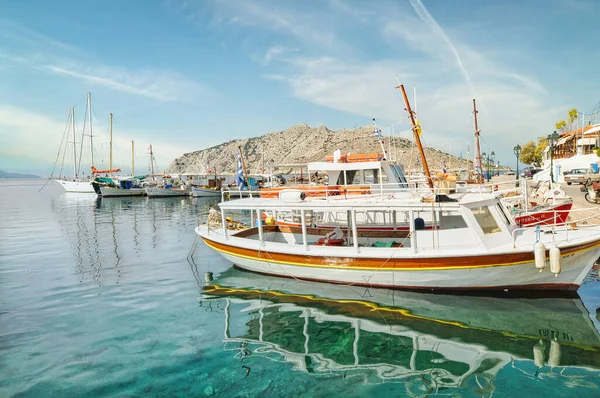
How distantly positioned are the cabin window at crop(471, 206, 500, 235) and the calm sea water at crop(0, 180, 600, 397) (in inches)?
87.6

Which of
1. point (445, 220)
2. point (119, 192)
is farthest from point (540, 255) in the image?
point (119, 192)

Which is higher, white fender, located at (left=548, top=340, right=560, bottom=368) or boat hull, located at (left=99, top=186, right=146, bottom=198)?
boat hull, located at (left=99, top=186, right=146, bottom=198)

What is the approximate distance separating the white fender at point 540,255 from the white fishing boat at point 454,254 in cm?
2

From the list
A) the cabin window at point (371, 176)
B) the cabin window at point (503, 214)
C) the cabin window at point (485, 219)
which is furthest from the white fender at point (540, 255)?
the cabin window at point (371, 176)

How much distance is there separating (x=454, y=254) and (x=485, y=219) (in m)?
1.91

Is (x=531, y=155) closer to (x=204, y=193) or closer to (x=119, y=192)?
(x=204, y=193)

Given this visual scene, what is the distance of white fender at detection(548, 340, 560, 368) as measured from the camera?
8.17 metres

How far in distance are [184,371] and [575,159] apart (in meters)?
59.2

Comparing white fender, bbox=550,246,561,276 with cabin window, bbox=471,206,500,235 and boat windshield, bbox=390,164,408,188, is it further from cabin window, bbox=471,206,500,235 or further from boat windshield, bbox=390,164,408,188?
boat windshield, bbox=390,164,408,188

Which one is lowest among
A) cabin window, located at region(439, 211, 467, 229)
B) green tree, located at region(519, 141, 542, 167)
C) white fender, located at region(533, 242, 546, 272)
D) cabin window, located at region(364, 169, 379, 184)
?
white fender, located at region(533, 242, 546, 272)

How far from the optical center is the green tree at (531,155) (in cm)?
8469

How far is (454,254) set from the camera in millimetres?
11273

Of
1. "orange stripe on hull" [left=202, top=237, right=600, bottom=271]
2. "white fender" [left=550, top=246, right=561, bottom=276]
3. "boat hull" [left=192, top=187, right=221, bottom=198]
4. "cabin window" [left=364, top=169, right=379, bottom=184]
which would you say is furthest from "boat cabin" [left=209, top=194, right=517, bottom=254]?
"boat hull" [left=192, top=187, right=221, bottom=198]

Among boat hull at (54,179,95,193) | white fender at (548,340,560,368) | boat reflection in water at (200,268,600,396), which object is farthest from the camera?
boat hull at (54,179,95,193)
